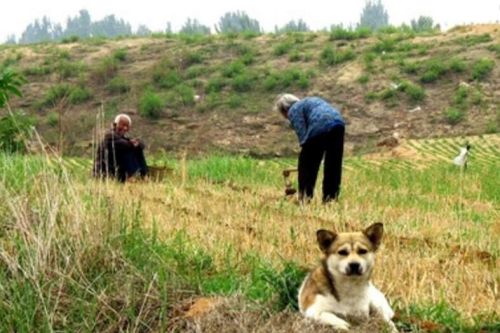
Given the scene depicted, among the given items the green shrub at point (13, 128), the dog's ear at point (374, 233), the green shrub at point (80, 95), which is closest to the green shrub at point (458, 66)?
the green shrub at point (80, 95)

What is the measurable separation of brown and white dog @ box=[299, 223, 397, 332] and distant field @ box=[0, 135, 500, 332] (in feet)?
0.36

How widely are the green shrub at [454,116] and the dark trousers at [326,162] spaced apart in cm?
1780

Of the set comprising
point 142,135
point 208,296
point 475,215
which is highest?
point 208,296

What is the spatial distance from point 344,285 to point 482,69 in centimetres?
2772

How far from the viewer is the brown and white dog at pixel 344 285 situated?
182 inches

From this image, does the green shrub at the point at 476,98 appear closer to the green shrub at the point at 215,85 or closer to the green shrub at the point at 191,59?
the green shrub at the point at 215,85

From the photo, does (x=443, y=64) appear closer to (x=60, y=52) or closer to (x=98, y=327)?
(x=60, y=52)

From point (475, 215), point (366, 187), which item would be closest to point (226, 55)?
point (366, 187)

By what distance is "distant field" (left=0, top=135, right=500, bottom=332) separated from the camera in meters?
4.95

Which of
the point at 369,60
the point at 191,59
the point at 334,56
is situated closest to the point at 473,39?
the point at 369,60

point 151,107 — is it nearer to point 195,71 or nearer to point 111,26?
point 195,71

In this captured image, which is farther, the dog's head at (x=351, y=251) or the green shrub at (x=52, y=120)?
the green shrub at (x=52, y=120)

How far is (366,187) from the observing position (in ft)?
45.3

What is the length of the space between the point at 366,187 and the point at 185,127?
17.2 metres
